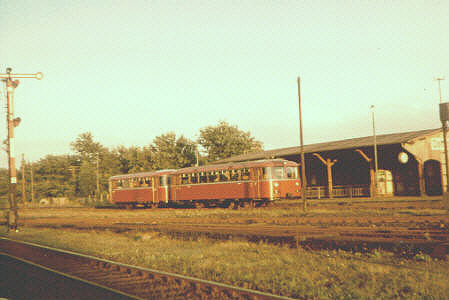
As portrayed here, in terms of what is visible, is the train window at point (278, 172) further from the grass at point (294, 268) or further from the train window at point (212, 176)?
the grass at point (294, 268)

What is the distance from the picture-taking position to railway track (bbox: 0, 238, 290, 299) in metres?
6.79

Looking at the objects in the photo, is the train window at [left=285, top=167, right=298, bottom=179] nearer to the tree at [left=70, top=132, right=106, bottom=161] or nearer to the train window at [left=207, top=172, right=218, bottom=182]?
the train window at [left=207, top=172, right=218, bottom=182]

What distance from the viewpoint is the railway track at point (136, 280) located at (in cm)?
679

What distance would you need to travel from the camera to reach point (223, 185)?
2703cm

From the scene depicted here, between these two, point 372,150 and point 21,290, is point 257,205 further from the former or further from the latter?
point 21,290

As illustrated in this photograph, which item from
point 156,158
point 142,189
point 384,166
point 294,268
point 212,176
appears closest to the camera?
point 294,268

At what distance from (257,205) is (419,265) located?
19.2 metres

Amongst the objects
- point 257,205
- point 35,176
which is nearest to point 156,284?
point 257,205

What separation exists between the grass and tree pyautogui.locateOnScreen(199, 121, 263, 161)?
61025mm

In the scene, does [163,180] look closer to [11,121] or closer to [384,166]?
[11,121]

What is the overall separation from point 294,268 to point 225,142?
6600 cm

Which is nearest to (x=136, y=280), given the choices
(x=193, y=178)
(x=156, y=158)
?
(x=193, y=178)

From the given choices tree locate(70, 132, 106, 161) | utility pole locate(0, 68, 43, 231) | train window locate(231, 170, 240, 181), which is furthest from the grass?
tree locate(70, 132, 106, 161)

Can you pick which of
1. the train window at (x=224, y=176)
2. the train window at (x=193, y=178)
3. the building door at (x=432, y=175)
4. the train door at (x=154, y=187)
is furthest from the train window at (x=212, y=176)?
the building door at (x=432, y=175)
